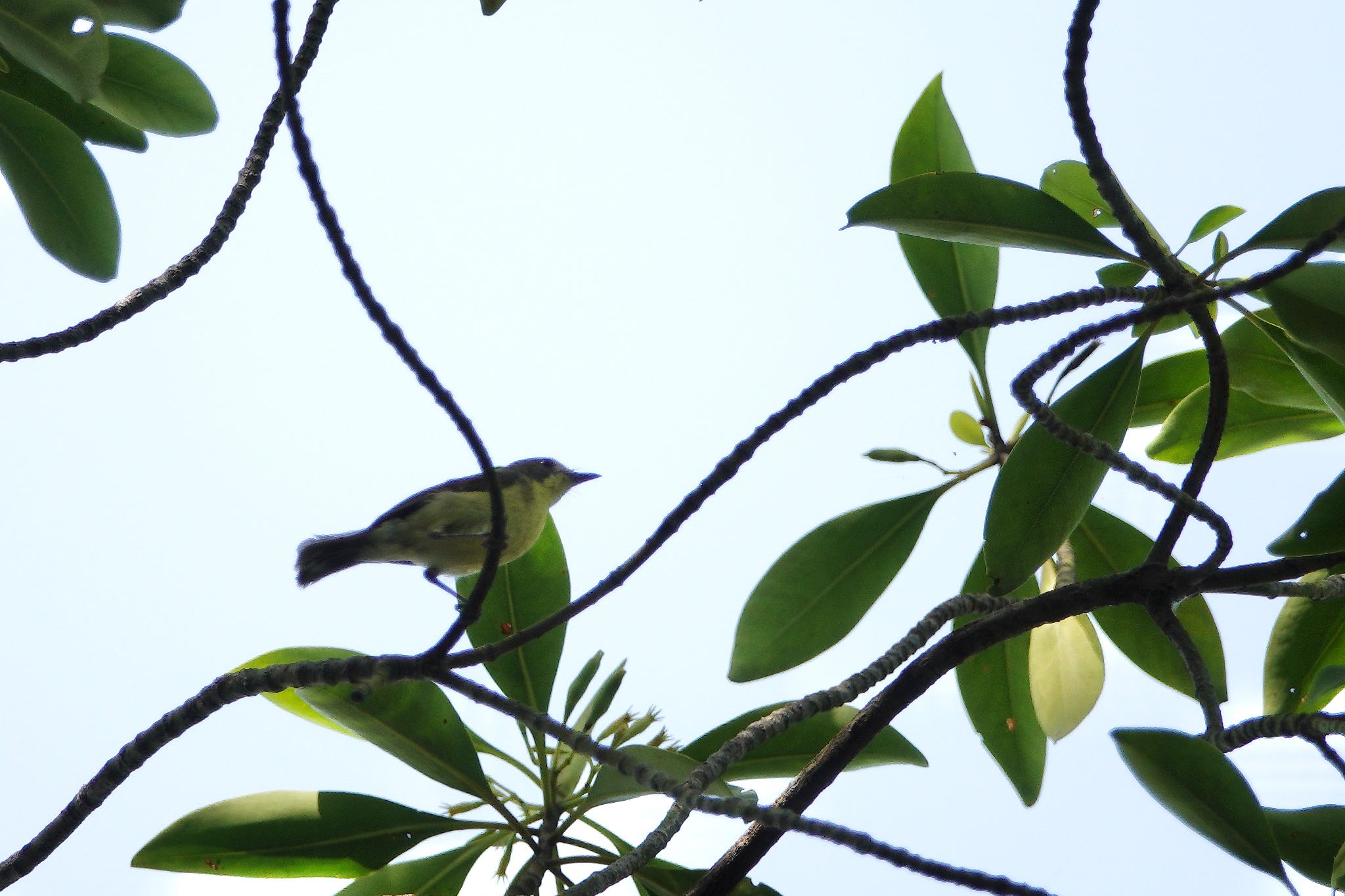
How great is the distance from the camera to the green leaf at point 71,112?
276 centimetres

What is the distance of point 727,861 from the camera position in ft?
5.89

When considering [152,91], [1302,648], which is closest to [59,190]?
[152,91]

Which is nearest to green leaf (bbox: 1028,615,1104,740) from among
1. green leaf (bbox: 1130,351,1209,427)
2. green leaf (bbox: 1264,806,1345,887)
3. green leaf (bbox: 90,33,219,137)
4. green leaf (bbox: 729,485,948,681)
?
green leaf (bbox: 729,485,948,681)

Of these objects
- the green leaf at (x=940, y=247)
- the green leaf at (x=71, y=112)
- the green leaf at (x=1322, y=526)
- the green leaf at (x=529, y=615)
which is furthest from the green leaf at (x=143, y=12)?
the green leaf at (x=1322, y=526)

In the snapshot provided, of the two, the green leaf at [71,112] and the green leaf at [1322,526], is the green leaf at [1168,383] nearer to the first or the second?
the green leaf at [1322,526]

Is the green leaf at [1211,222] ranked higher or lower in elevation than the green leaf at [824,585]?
higher

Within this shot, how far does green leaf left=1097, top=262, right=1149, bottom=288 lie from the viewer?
98.4 inches

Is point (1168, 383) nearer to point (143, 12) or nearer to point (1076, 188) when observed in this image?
point (1076, 188)

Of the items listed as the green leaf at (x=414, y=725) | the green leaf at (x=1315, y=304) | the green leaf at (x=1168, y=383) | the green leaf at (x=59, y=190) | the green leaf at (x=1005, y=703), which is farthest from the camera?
the green leaf at (x=1168, y=383)

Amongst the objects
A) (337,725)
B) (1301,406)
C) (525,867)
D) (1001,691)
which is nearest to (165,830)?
(337,725)

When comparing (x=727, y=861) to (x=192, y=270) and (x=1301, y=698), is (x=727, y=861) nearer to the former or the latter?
(x=1301, y=698)

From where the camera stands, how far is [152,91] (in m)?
2.73

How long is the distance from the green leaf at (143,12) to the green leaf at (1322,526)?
2.62 meters

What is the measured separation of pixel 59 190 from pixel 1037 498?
92.7 inches
